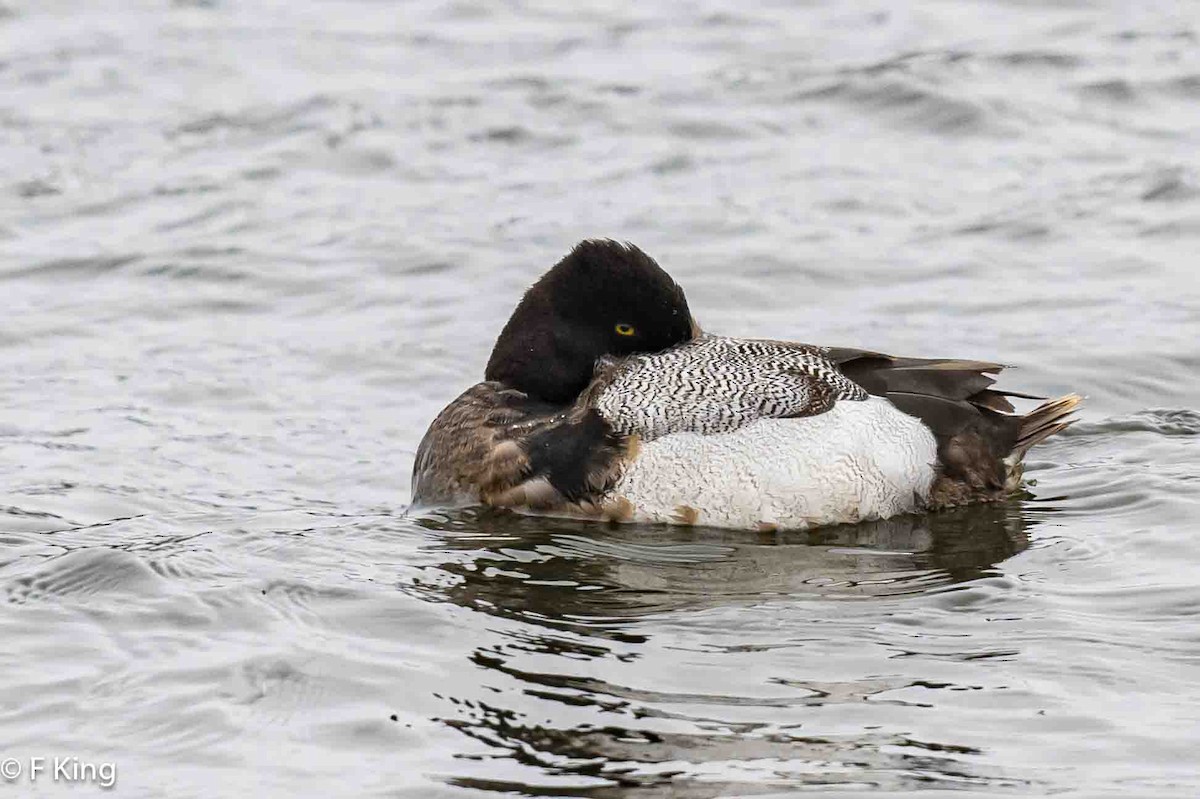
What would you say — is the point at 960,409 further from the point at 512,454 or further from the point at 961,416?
the point at 512,454

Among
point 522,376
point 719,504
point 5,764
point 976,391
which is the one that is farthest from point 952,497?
point 5,764

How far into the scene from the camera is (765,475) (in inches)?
348

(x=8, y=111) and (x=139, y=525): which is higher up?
(x=8, y=111)

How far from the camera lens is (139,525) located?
899cm

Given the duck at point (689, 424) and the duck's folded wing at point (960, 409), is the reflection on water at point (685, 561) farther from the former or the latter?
the duck's folded wing at point (960, 409)

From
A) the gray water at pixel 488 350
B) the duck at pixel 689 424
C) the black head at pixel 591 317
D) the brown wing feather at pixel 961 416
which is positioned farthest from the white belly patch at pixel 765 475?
the black head at pixel 591 317

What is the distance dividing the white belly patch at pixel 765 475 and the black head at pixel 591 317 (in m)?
0.77

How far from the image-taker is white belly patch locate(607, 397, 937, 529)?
8.84 m

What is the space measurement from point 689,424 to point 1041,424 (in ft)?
6.09

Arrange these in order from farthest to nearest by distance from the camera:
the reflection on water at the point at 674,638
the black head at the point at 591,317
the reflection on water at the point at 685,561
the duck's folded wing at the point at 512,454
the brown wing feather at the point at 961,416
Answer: the black head at the point at 591,317
the brown wing feather at the point at 961,416
the duck's folded wing at the point at 512,454
the reflection on water at the point at 685,561
the reflection on water at the point at 674,638

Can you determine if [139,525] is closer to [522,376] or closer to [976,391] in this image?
[522,376]

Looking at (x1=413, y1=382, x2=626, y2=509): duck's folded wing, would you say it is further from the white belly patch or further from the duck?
the white belly patch

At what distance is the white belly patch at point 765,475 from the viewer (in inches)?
348

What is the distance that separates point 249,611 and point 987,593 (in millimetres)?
3016
